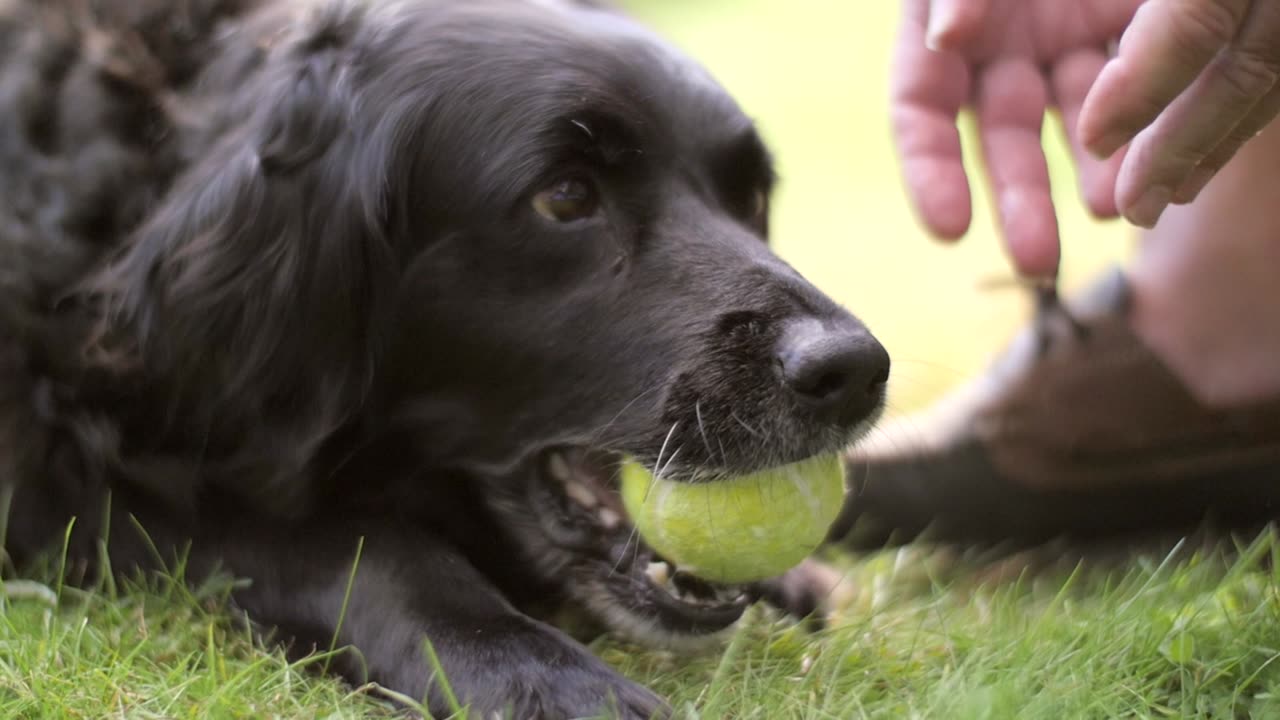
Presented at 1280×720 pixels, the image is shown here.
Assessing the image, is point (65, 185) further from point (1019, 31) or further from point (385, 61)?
point (1019, 31)

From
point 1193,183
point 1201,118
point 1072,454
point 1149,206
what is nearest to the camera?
point 1201,118

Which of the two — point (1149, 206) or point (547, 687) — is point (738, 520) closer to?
point (547, 687)

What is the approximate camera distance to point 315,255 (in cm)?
227

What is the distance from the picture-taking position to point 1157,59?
5.74ft

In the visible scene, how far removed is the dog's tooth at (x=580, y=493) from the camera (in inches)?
90.4

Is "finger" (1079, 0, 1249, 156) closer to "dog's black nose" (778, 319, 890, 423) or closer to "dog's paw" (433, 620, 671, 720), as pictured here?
"dog's black nose" (778, 319, 890, 423)

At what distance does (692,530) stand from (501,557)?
38 cm

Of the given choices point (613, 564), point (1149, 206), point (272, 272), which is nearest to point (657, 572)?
point (613, 564)

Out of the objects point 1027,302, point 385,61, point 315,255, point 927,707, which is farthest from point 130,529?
point 1027,302

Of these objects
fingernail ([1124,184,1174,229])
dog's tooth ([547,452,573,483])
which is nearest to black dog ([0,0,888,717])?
dog's tooth ([547,452,573,483])

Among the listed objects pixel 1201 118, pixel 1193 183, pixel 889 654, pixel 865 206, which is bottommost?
pixel 865 206

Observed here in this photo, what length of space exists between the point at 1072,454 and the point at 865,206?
5.44m

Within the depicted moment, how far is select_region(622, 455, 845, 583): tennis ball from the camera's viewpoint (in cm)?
209

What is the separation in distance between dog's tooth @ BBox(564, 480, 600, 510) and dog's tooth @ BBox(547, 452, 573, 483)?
0.03 feet
